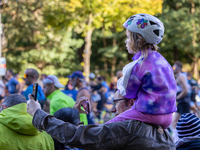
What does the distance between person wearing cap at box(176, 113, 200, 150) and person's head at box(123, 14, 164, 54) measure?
1348mm

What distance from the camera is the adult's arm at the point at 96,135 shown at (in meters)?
1.85

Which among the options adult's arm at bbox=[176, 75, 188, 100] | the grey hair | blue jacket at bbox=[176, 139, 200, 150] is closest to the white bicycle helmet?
blue jacket at bbox=[176, 139, 200, 150]

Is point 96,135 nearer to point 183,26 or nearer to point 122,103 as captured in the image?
point 122,103

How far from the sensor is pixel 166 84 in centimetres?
194

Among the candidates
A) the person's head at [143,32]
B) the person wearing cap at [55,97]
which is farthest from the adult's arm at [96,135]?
the person wearing cap at [55,97]

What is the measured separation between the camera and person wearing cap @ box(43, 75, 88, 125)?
4.89m

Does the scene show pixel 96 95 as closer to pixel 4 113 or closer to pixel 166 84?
pixel 4 113

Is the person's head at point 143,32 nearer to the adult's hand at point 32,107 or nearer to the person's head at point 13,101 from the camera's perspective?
the adult's hand at point 32,107

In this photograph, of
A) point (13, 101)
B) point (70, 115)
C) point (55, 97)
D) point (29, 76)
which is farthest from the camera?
point (29, 76)

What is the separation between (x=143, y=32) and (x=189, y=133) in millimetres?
1567

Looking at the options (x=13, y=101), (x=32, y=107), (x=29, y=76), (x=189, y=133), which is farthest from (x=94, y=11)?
(x=32, y=107)

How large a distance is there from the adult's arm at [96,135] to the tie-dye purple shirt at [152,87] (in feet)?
0.60

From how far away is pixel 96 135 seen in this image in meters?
1.86

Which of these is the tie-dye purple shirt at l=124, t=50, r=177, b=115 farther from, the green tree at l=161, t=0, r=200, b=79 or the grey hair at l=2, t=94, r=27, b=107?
the green tree at l=161, t=0, r=200, b=79
